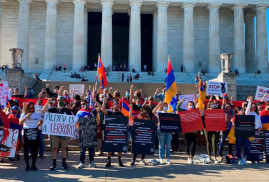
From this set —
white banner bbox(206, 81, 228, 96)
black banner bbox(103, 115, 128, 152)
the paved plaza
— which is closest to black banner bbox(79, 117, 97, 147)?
black banner bbox(103, 115, 128, 152)

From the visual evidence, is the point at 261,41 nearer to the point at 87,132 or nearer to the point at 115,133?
the point at 115,133

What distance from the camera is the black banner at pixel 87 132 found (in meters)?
9.88

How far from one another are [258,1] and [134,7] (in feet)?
61.3

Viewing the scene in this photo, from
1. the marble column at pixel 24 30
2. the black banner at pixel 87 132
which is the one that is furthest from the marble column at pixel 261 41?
the black banner at pixel 87 132

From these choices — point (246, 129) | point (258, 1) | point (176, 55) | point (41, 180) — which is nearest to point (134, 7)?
point (176, 55)

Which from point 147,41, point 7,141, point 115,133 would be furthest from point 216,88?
point 147,41

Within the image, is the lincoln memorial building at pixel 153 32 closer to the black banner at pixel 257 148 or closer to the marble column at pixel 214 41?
the marble column at pixel 214 41

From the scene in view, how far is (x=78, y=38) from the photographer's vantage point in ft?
136

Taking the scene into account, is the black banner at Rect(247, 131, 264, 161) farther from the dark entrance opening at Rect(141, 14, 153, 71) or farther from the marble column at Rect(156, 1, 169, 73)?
the dark entrance opening at Rect(141, 14, 153, 71)

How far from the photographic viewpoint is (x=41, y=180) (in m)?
8.31

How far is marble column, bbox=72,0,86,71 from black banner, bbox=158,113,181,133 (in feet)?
105

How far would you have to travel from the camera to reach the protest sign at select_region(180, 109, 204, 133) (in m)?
10.8

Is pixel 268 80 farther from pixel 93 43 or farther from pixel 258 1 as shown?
pixel 93 43

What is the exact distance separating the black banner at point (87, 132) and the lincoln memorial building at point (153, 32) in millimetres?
31146
